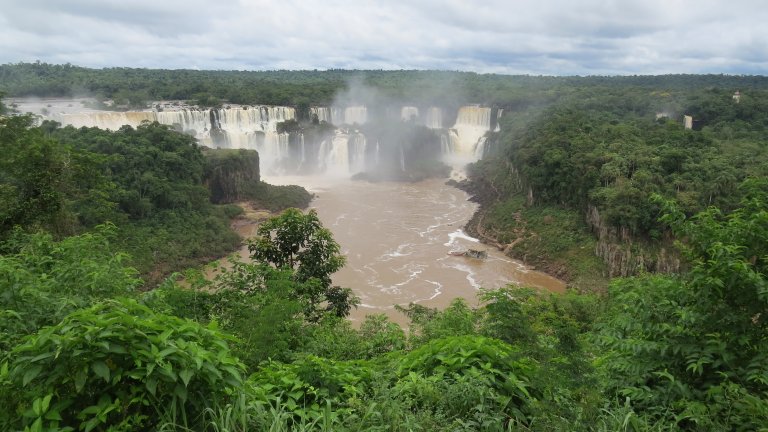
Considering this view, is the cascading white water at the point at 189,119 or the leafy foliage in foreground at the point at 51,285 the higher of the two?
the cascading white water at the point at 189,119

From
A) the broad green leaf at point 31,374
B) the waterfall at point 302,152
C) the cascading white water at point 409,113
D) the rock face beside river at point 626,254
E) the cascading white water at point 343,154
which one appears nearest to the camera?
the broad green leaf at point 31,374

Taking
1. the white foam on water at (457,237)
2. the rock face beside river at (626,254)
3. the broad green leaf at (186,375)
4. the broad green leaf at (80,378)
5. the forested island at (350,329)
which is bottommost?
the white foam on water at (457,237)

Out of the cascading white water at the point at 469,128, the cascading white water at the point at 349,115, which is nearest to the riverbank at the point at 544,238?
the cascading white water at the point at 469,128

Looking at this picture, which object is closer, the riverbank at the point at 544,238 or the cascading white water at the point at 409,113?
the riverbank at the point at 544,238

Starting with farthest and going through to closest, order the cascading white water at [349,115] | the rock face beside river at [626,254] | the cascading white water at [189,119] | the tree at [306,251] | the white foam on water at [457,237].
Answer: the cascading white water at [349,115], the cascading white water at [189,119], the white foam on water at [457,237], the rock face beside river at [626,254], the tree at [306,251]

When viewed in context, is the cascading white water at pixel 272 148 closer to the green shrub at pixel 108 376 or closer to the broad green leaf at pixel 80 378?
the green shrub at pixel 108 376

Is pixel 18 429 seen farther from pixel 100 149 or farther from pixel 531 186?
pixel 531 186

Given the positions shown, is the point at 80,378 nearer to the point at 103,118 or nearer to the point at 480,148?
the point at 103,118
